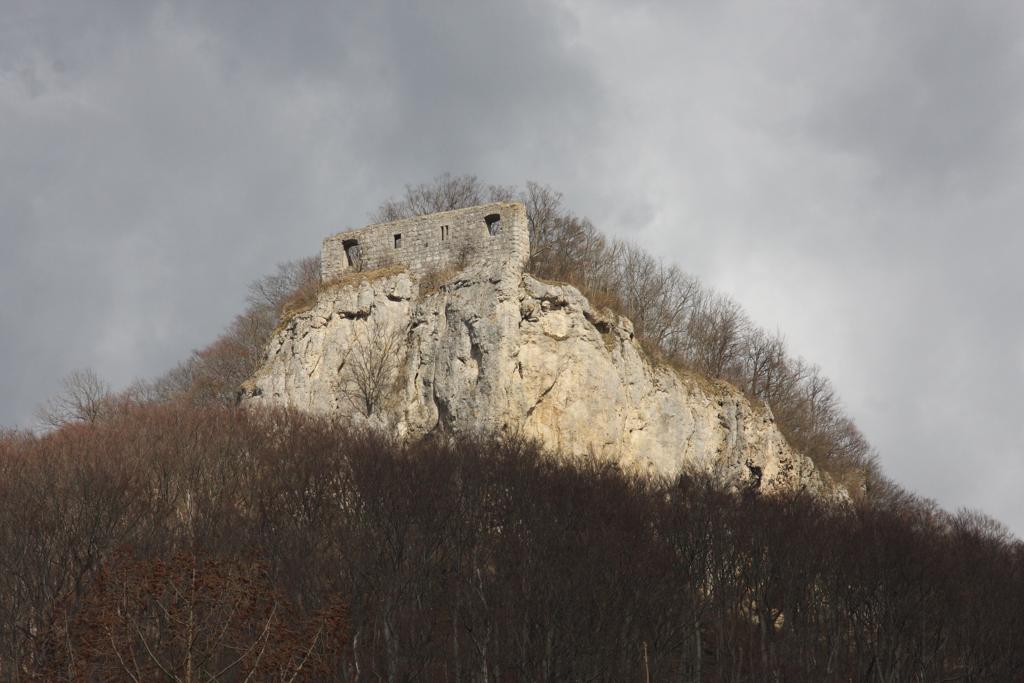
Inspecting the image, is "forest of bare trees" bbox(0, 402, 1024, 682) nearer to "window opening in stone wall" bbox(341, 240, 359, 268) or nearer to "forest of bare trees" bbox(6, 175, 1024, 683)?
"forest of bare trees" bbox(6, 175, 1024, 683)

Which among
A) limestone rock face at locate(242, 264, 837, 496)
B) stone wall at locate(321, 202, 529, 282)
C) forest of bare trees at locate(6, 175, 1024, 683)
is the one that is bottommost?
forest of bare trees at locate(6, 175, 1024, 683)

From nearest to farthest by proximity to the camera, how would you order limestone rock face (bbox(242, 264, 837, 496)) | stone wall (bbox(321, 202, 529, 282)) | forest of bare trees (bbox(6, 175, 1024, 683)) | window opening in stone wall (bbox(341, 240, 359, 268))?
forest of bare trees (bbox(6, 175, 1024, 683))
limestone rock face (bbox(242, 264, 837, 496))
stone wall (bbox(321, 202, 529, 282))
window opening in stone wall (bbox(341, 240, 359, 268))

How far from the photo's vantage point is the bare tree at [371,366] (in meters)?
38.5

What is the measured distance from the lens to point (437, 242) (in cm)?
4147

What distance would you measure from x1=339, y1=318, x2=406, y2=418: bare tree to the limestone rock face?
3.2 inches

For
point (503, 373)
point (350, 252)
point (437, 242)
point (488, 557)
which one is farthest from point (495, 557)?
point (350, 252)

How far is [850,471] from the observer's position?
186 ft

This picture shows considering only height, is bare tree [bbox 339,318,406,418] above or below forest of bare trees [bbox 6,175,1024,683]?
above

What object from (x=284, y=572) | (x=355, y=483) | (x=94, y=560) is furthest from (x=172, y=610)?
(x=355, y=483)

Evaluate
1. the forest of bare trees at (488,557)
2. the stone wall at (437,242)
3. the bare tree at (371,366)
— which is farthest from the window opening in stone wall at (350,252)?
Result: the forest of bare trees at (488,557)

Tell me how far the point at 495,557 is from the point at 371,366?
14484 mm

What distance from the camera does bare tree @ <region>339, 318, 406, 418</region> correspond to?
38.5m

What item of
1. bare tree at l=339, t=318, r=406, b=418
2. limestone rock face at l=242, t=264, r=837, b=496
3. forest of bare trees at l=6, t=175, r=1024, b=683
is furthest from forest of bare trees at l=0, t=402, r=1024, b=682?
bare tree at l=339, t=318, r=406, b=418

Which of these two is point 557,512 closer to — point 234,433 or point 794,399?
point 234,433
